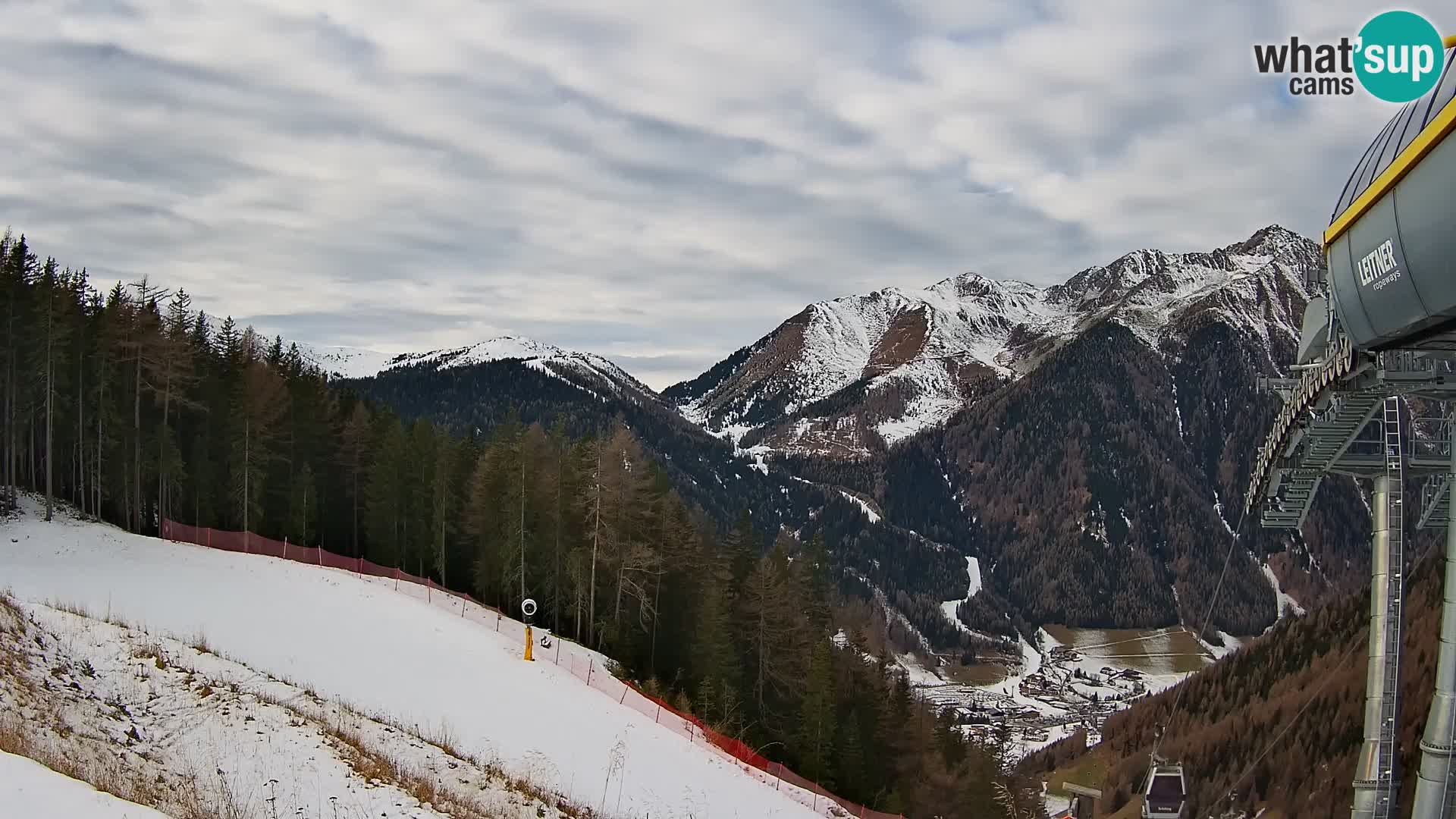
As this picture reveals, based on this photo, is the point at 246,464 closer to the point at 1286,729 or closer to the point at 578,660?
the point at 578,660

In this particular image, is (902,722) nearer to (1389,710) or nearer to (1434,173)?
(1389,710)

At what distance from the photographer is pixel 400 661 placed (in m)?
24.3

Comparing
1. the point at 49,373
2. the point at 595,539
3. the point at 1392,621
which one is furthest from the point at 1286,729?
the point at 49,373

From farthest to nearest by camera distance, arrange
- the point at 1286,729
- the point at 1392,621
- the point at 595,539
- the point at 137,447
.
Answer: the point at 137,447 → the point at 595,539 → the point at 1286,729 → the point at 1392,621

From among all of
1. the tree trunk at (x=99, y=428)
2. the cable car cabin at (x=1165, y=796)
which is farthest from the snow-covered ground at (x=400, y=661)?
the cable car cabin at (x=1165, y=796)

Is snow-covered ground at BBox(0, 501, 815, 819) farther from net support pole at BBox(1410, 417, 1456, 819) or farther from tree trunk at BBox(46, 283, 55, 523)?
net support pole at BBox(1410, 417, 1456, 819)

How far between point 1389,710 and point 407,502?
1691 inches

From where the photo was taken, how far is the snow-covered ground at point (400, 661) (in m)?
19.5

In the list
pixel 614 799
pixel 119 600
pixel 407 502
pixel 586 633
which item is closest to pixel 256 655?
pixel 119 600

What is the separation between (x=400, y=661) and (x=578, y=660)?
30.0ft

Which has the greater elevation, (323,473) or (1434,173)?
(1434,173)

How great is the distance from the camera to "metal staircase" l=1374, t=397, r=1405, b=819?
16.0 meters

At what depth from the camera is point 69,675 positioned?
48.4 ft

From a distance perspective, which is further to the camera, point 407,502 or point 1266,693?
point 407,502
